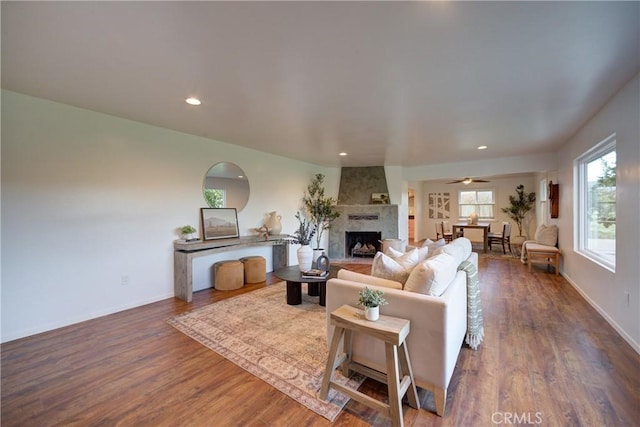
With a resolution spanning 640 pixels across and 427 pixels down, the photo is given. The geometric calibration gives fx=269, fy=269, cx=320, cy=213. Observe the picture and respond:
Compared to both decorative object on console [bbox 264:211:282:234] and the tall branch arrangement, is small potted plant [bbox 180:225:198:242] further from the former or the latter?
the tall branch arrangement

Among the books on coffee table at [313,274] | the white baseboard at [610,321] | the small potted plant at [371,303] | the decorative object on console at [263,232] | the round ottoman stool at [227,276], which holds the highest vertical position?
the decorative object on console at [263,232]

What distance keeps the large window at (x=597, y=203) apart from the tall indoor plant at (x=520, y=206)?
4895 mm

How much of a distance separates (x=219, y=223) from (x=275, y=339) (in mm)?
2388

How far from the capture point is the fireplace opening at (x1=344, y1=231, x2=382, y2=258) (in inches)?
268

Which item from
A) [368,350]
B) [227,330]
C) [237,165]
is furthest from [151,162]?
[368,350]

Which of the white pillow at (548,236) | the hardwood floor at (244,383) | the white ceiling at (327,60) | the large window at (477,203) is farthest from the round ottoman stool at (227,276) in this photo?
the large window at (477,203)

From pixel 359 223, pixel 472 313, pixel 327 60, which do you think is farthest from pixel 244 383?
pixel 359 223

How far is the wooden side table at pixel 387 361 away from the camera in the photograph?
1.53 metres

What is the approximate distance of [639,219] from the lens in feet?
7.53

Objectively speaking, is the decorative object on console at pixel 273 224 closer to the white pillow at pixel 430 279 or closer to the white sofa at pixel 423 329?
the white sofa at pixel 423 329

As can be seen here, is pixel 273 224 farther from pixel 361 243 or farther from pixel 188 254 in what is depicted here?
pixel 361 243

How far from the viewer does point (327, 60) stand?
6.44 ft

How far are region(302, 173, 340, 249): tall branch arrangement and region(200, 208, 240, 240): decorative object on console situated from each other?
6.69ft

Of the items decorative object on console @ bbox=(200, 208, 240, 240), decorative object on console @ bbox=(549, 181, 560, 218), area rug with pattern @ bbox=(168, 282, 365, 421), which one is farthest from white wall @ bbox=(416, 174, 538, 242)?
area rug with pattern @ bbox=(168, 282, 365, 421)
